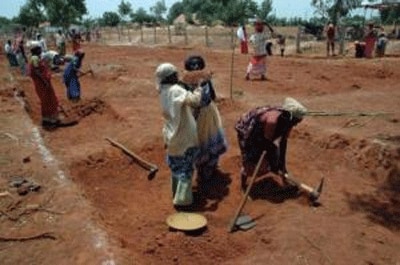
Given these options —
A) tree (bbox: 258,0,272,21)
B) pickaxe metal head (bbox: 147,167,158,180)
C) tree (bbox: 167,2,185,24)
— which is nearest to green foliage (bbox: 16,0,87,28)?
tree (bbox: 258,0,272,21)

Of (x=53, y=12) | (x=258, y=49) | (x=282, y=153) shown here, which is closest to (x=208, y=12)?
(x=53, y=12)

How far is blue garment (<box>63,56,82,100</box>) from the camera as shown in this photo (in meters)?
11.5

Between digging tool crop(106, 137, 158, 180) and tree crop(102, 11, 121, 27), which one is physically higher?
tree crop(102, 11, 121, 27)

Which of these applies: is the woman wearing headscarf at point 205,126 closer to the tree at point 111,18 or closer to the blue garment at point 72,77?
the blue garment at point 72,77

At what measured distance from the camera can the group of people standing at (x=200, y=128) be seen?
5.55 metres

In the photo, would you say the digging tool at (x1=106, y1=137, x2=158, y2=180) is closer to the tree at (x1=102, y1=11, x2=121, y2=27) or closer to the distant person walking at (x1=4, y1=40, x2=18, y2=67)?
the distant person walking at (x1=4, y1=40, x2=18, y2=67)

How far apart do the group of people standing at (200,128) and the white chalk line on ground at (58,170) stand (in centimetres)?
129

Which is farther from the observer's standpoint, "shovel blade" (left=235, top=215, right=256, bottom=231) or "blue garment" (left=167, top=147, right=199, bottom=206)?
"blue garment" (left=167, top=147, right=199, bottom=206)

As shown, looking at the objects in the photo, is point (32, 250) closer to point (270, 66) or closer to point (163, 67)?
point (163, 67)

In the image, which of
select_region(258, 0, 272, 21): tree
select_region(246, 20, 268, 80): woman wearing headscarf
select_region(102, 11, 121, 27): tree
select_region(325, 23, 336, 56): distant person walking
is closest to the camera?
select_region(246, 20, 268, 80): woman wearing headscarf

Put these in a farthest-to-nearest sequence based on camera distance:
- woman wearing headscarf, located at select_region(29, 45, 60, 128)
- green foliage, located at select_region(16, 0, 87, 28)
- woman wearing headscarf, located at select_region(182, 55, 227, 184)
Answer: green foliage, located at select_region(16, 0, 87, 28), woman wearing headscarf, located at select_region(29, 45, 60, 128), woman wearing headscarf, located at select_region(182, 55, 227, 184)

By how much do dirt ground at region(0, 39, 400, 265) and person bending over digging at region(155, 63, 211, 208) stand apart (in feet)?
1.43

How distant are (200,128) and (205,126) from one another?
68 mm

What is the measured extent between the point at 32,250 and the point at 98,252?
711mm
